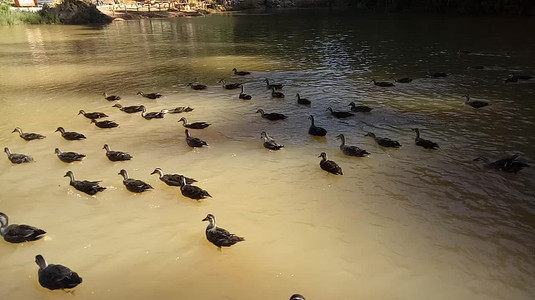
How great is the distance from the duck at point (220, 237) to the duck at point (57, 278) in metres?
1.94

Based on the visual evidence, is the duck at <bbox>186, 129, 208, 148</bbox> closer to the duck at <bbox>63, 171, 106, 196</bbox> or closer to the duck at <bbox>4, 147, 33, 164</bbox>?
the duck at <bbox>63, 171, 106, 196</bbox>

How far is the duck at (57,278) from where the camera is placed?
5574 millimetres

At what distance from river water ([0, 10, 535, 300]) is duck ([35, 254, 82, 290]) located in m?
0.18

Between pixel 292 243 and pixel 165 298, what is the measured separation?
6.96 feet

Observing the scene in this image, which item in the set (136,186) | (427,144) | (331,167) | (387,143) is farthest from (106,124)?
(427,144)

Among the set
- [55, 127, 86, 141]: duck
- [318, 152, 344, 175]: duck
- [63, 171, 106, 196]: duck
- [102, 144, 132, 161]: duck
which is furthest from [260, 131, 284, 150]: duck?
[55, 127, 86, 141]: duck

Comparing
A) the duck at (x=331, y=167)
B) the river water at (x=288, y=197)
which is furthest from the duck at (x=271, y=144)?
the duck at (x=331, y=167)

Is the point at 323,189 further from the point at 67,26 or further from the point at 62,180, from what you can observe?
the point at 67,26

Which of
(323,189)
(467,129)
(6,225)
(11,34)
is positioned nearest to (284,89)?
(467,129)

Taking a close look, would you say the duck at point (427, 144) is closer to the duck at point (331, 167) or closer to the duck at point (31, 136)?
the duck at point (331, 167)

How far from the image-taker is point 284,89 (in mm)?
16453

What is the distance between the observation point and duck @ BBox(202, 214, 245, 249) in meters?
6.40

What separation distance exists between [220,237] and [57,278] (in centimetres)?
231

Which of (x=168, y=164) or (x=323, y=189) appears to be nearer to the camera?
(x=323, y=189)
